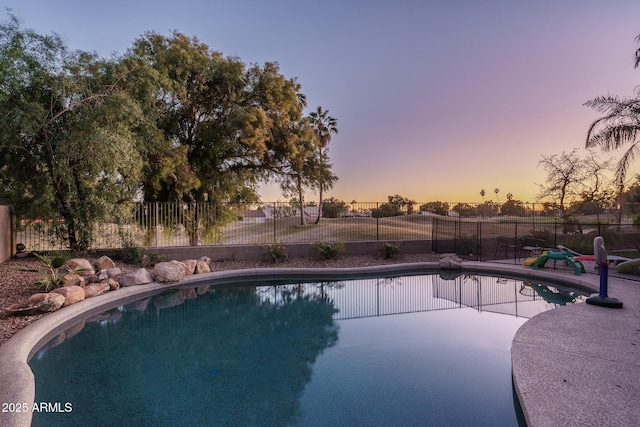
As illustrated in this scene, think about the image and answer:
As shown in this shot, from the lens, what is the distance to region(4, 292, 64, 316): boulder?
5512 millimetres

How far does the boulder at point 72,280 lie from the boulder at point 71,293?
1.56 feet

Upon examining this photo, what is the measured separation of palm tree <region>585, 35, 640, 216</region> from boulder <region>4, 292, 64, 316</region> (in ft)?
44.6

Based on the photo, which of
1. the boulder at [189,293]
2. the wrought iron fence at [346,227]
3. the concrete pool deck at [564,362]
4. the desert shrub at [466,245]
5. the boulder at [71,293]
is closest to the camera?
the concrete pool deck at [564,362]

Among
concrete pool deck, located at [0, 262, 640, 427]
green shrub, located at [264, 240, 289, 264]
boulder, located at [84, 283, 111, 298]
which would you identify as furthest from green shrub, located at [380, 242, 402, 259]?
boulder, located at [84, 283, 111, 298]

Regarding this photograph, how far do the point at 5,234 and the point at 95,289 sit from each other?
15.9ft

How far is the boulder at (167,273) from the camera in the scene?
27.7ft

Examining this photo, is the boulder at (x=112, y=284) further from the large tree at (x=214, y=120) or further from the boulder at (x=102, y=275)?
the large tree at (x=214, y=120)

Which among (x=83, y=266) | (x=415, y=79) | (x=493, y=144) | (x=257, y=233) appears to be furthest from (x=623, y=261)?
(x=83, y=266)

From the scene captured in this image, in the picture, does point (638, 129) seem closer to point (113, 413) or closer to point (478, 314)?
point (478, 314)

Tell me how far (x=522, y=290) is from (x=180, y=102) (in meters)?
13.1

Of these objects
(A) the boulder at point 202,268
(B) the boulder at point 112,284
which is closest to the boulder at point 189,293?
(A) the boulder at point 202,268

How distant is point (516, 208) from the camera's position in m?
14.4

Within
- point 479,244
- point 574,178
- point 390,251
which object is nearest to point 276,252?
point 390,251

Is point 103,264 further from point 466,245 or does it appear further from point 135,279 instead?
point 466,245
